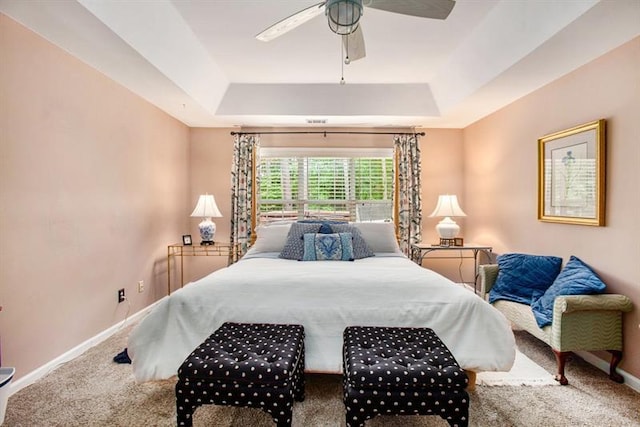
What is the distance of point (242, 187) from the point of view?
4598 mm

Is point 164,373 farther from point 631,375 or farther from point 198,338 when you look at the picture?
point 631,375

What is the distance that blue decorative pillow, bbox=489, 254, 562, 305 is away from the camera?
111 inches

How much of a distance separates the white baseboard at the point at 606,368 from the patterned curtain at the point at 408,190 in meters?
2.22

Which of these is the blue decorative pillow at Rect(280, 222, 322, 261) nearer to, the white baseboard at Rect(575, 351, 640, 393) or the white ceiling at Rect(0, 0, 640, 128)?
the white ceiling at Rect(0, 0, 640, 128)

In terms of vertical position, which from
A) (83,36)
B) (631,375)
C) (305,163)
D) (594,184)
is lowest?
(631,375)

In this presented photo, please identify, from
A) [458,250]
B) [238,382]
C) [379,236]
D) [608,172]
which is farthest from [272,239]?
[608,172]

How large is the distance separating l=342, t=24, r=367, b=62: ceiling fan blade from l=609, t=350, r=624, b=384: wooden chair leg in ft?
8.89

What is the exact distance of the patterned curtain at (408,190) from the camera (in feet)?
15.1

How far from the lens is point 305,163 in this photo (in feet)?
15.9

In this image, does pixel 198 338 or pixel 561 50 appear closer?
pixel 198 338

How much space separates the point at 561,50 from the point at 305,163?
3.16 meters

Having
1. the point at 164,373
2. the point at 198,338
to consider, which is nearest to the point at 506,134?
the point at 198,338

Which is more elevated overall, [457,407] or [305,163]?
[305,163]

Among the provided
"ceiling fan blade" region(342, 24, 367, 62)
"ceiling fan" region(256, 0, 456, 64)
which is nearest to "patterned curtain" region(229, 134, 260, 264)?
"ceiling fan blade" region(342, 24, 367, 62)
